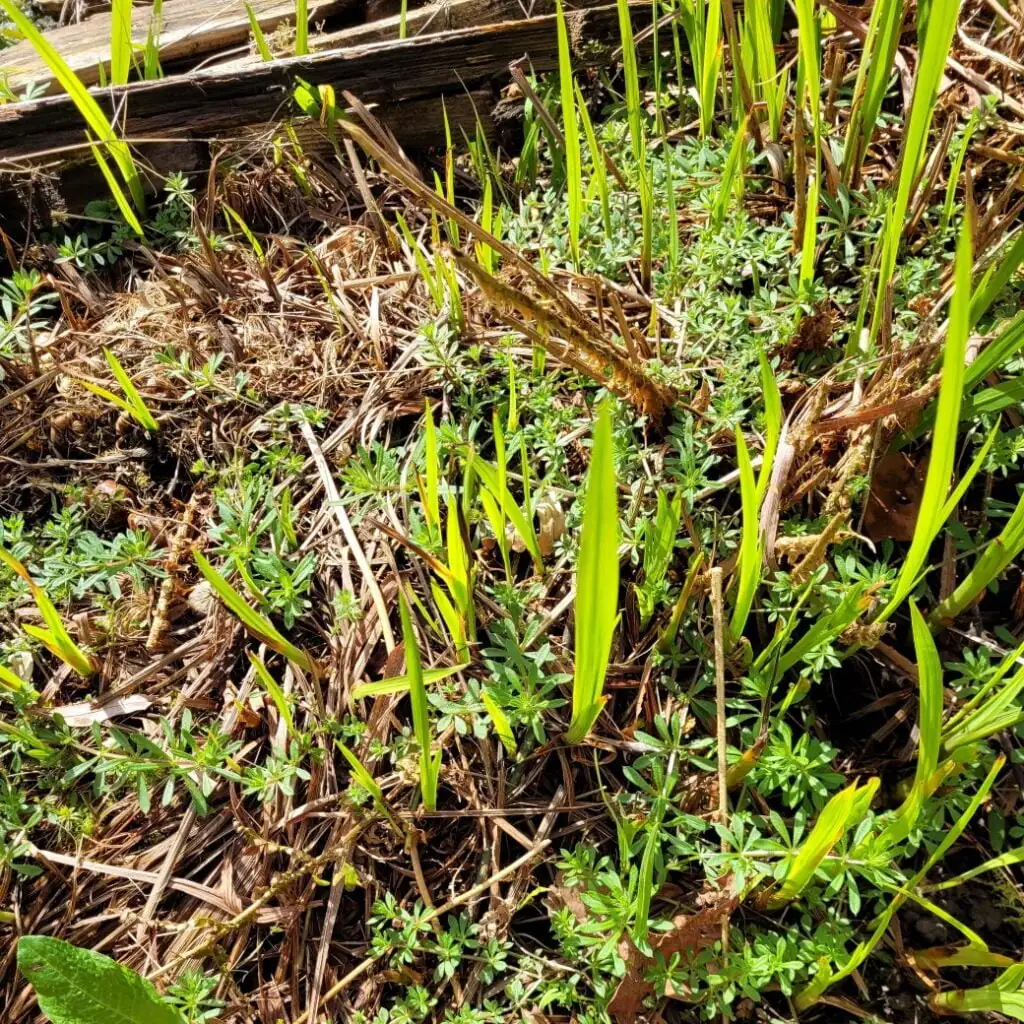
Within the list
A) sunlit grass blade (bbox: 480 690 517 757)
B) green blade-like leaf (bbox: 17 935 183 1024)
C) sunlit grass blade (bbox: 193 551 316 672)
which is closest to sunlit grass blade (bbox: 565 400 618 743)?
sunlit grass blade (bbox: 480 690 517 757)

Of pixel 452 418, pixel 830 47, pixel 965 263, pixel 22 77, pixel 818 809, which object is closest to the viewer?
pixel 965 263

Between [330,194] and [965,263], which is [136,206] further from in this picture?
[965,263]

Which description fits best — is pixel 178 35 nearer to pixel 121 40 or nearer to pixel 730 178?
pixel 121 40

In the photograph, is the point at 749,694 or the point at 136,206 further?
the point at 136,206

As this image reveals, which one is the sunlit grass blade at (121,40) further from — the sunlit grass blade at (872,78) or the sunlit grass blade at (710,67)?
the sunlit grass blade at (872,78)

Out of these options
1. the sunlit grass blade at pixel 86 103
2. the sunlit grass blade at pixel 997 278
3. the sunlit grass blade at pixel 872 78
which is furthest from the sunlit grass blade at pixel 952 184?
the sunlit grass blade at pixel 86 103

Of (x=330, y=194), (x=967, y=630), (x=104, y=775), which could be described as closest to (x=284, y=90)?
(x=330, y=194)

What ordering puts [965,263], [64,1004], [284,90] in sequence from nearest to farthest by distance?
1. [965,263]
2. [64,1004]
3. [284,90]
